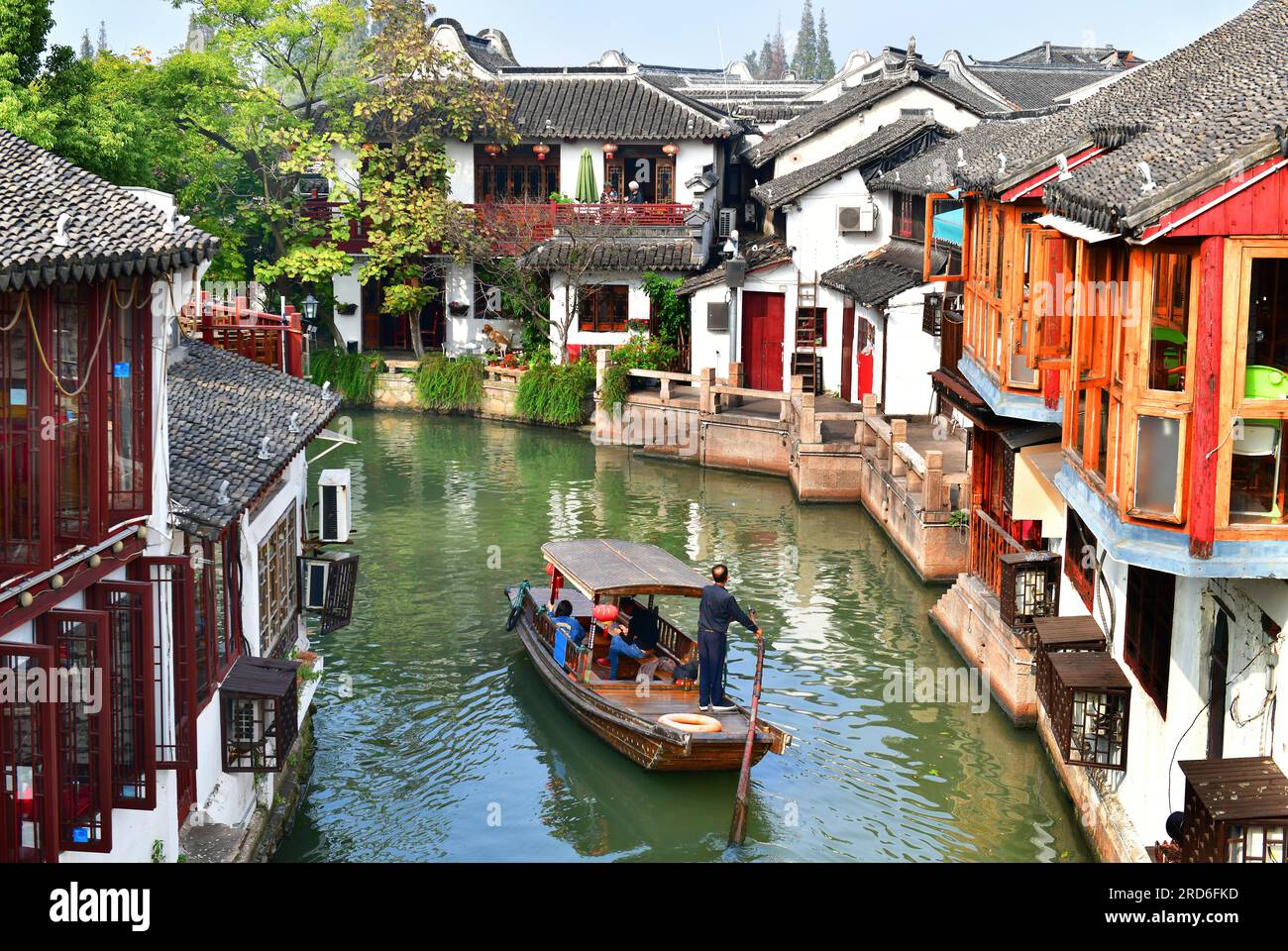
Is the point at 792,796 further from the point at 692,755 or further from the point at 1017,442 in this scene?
the point at 1017,442

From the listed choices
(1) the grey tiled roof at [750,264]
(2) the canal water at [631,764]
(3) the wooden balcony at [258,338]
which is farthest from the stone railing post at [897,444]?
(3) the wooden balcony at [258,338]

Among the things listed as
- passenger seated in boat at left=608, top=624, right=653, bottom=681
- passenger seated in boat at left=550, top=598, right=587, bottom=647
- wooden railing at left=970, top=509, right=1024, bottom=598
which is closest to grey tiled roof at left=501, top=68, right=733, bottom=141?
wooden railing at left=970, top=509, right=1024, bottom=598

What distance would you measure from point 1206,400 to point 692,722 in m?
7.75

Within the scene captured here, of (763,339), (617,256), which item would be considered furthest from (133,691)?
(617,256)

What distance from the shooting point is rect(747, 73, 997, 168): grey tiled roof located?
131ft

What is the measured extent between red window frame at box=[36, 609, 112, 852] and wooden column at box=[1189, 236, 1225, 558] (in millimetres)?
6938

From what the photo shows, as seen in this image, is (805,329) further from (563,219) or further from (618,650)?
(618,650)

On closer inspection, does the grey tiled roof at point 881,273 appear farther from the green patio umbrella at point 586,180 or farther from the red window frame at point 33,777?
Answer: the red window frame at point 33,777

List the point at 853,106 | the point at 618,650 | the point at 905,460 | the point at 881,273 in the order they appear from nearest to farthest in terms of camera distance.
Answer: the point at 618,650 → the point at 905,460 → the point at 881,273 → the point at 853,106

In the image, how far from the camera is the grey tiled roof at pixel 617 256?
4091 centimetres

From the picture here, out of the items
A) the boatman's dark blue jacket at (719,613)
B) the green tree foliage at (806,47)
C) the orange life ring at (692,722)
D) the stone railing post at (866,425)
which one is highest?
the green tree foliage at (806,47)

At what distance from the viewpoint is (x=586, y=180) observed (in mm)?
43500

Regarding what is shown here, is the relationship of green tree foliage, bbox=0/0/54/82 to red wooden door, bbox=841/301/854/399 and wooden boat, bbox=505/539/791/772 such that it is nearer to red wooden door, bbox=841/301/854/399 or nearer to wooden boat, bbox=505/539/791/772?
wooden boat, bbox=505/539/791/772

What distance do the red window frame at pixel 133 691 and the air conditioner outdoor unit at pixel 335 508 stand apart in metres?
6.81
